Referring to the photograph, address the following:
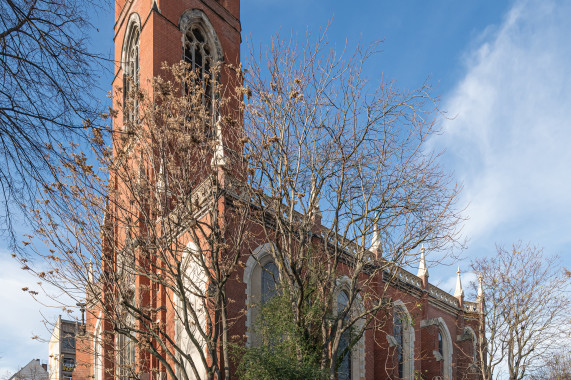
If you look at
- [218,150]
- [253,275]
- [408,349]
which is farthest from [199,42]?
[408,349]

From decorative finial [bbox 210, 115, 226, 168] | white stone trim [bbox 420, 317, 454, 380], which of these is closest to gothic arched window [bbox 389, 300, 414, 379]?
white stone trim [bbox 420, 317, 454, 380]

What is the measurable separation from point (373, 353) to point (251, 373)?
1150 cm

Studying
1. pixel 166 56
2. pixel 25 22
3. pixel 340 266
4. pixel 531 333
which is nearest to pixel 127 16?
pixel 166 56

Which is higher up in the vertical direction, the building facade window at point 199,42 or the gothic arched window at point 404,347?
the building facade window at point 199,42

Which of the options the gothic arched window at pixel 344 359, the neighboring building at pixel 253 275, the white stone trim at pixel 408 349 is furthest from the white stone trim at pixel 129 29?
the white stone trim at pixel 408 349

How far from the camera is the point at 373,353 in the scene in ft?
74.1

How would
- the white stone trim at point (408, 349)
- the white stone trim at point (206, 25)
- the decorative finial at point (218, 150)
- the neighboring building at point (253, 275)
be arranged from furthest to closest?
the white stone trim at point (408, 349)
the white stone trim at point (206, 25)
the neighboring building at point (253, 275)
the decorative finial at point (218, 150)

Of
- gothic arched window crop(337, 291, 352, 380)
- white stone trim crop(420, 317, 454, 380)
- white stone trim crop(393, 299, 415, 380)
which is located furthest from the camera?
white stone trim crop(420, 317, 454, 380)

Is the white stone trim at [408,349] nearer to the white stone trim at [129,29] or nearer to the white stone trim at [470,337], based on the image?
the white stone trim at [470,337]

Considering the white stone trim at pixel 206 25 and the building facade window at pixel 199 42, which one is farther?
the white stone trim at pixel 206 25

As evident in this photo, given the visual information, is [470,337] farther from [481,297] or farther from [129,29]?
[129,29]

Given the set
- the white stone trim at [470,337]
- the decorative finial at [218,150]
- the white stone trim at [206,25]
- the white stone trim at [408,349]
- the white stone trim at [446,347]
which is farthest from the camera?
the white stone trim at [470,337]

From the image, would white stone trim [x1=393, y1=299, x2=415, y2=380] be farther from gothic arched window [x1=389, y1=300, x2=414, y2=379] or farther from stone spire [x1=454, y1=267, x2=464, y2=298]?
stone spire [x1=454, y1=267, x2=464, y2=298]

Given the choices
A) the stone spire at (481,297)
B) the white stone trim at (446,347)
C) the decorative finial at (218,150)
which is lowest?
the white stone trim at (446,347)
